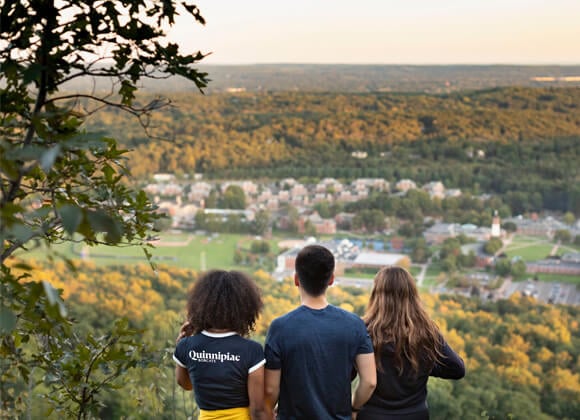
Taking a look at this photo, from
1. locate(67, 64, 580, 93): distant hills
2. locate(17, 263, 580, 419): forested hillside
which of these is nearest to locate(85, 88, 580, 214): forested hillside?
locate(67, 64, 580, 93): distant hills

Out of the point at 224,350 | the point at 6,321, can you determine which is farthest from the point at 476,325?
the point at 6,321

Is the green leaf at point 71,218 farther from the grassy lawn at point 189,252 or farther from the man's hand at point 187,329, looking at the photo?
the grassy lawn at point 189,252

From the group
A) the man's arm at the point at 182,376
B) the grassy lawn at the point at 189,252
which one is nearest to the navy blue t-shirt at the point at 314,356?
the man's arm at the point at 182,376

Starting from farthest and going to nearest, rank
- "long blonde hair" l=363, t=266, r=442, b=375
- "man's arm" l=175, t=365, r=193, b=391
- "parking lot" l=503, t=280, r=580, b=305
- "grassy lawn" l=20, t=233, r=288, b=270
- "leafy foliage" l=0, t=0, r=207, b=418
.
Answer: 1. "grassy lawn" l=20, t=233, r=288, b=270
2. "parking lot" l=503, t=280, r=580, b=305
3. "long blonde hair" l=363, t=266, r=442, b=375
4. "man's arm" l=175, t=365, r=193, b=391
5. "leafy foliage" l=0, t=0, r=207, b=418

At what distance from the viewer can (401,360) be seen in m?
2.18

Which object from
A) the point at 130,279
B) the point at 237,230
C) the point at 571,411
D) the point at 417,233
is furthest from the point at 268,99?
the point at 571,411

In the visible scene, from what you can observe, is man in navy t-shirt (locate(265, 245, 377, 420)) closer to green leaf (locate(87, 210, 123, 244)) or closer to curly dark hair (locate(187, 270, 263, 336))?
curly dark hair (locate(187, 270, 263, 336))

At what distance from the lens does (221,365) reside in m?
1.94

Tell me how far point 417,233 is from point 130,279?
37.1 feet

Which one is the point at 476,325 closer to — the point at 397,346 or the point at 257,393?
the point at 397,346

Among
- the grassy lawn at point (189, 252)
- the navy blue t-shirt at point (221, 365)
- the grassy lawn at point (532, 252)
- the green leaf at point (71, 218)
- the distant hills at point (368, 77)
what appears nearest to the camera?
the green leaf at point (71, 218)

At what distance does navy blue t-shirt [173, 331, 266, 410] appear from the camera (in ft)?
6.38

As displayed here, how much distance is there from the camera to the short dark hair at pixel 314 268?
1962 millimetres

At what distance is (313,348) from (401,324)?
1.14ft
